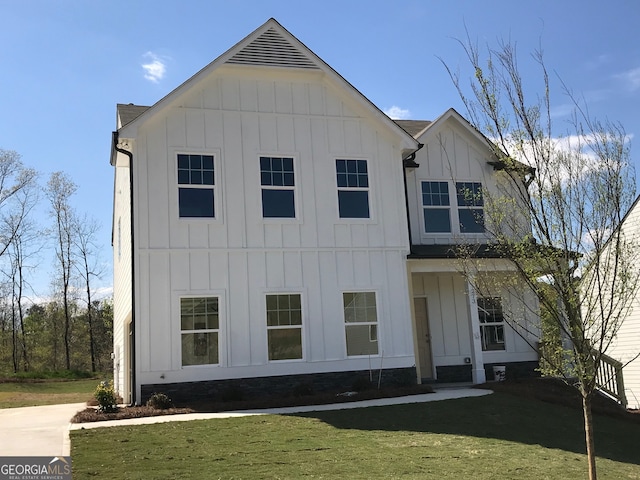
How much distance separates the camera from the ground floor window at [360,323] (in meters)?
16.2

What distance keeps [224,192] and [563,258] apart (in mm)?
10231

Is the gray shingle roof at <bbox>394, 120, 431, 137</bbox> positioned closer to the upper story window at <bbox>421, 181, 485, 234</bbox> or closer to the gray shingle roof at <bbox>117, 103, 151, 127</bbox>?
the upper story window at <bbox>421, 181, 485, 234</bbox>

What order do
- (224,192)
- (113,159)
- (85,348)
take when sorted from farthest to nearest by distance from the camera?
(85,348) → (113,159) → (224,192)

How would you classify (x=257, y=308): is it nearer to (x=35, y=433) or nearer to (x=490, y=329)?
(x=35, y=433)

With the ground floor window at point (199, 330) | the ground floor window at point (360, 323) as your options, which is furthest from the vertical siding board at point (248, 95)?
the ground floor window at point (360, 323)

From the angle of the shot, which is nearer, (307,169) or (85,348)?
(307,169)

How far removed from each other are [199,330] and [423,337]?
6.84 m

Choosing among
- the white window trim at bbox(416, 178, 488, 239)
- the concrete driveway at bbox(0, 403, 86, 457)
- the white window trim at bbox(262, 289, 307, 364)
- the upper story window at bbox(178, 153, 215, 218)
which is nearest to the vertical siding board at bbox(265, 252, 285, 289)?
the white window trim at bbox(262, 289, 307, 364)

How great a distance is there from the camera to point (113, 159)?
63.8 ft

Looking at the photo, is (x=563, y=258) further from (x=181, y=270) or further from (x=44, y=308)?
(x=44, y=308)

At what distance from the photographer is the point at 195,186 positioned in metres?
15.6

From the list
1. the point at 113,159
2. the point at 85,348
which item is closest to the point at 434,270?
the point at 113,159

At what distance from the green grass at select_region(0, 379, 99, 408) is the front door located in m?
11.3

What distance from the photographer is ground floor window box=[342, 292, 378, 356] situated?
638 inches
